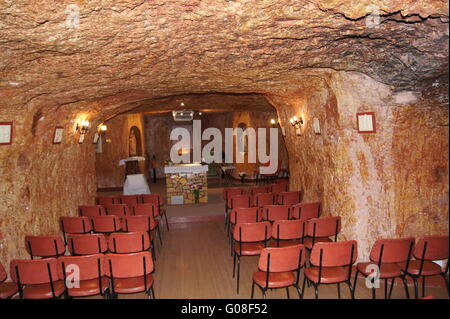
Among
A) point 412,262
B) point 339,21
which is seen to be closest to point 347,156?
point 412,262

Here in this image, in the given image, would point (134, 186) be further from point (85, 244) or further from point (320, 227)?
point (320, 227)

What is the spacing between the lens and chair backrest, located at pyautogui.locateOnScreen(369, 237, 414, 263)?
11.8 feet

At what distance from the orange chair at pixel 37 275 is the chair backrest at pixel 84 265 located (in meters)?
0.07

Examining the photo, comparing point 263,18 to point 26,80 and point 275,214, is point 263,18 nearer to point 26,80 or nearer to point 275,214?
point 26,80

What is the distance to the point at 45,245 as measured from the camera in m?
4.16

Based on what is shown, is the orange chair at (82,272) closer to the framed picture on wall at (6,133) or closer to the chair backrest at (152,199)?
the framed picture on wall at (6,133)

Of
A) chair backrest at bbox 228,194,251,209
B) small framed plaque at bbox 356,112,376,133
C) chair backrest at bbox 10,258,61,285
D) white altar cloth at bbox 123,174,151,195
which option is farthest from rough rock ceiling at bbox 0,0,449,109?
white altar cloth at bbox 123,174,151,195

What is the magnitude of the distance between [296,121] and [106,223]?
15.0ft

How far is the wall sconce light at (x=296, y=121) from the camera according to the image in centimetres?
695

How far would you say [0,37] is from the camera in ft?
8.75

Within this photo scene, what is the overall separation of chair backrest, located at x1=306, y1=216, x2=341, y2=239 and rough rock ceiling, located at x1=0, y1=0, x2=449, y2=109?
208cm

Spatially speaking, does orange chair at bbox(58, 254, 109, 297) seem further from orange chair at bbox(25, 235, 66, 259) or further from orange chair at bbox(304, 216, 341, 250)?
orange chair at bbox(304, 216, 341, 250)

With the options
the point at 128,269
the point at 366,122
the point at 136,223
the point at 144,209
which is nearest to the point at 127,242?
the point at 128,269

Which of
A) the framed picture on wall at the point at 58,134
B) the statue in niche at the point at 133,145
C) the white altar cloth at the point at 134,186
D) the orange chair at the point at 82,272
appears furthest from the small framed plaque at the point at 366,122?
the statue in niche at the point at 133,145
